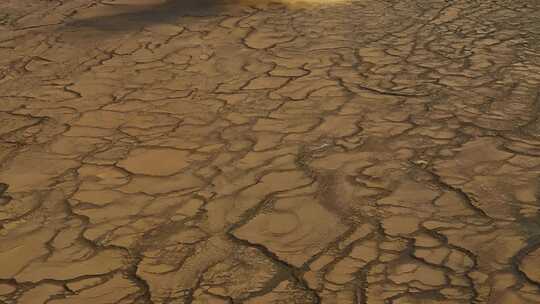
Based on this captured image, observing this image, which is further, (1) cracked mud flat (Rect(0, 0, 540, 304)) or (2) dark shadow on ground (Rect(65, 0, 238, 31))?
(2) dark shadow on ground (Rect(65, 0, 238, 31))

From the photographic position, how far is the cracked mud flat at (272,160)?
2539mm

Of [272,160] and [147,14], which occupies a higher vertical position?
[147,14]

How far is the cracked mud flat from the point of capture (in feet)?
8.33

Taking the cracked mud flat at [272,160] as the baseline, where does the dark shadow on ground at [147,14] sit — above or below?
above

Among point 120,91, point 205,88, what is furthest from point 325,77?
point 120,91

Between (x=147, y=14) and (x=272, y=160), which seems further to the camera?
(x=147, y=14)

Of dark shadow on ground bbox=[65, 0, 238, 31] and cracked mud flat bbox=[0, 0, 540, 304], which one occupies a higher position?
dark shadow on ground bbox=[65, 0, 238, 31]

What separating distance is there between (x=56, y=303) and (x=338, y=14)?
3.68 meters

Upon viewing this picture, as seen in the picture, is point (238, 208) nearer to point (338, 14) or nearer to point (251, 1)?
point (338, 14)

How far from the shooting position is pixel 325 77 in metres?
4.39

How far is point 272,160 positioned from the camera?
3365 millimetres

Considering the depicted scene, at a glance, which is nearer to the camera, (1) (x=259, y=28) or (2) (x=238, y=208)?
(2) (x=238, y=208)

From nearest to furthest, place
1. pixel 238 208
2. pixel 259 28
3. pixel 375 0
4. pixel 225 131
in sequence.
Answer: pixel 238 208
pixel 225 131
pixel 259 28
pixel 375 0

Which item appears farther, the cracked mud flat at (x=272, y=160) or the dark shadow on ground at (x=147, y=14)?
the dark shadow on ground at (x=147, y=14)
